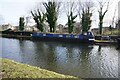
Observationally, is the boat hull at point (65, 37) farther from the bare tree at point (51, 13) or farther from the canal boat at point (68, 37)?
the bare tree at point (51, 13)

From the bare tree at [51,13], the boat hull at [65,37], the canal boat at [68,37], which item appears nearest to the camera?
the canal boat at [68,37]

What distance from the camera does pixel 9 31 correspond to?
165ft

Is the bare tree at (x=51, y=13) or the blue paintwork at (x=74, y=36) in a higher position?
the bare tree at (x=51, y=13)

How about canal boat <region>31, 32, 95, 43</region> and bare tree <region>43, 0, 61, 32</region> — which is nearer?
canal boat <region>31, 32, 95, 43</region>

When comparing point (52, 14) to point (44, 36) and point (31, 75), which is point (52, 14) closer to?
point (44, 36)

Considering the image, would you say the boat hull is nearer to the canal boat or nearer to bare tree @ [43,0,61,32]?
the canal boat

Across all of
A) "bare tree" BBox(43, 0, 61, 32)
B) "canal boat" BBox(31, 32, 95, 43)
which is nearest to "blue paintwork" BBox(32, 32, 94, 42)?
"canal boat" BBox(31, 32, 95, 43)

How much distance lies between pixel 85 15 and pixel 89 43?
1281cm

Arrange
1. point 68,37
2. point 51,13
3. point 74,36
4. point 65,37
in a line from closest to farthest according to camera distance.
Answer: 1. point 74,36
2. point 68,37
3. point 65,37
4. point 51,13

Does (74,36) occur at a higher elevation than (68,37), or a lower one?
higher

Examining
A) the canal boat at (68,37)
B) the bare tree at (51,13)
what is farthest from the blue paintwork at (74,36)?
the bare tree at (51,13)

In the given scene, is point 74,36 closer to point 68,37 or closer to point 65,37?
point 68,37

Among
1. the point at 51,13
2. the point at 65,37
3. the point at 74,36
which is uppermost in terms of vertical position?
the point at 51,13

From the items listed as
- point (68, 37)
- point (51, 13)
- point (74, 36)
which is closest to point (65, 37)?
Answer: point (68, 37)
